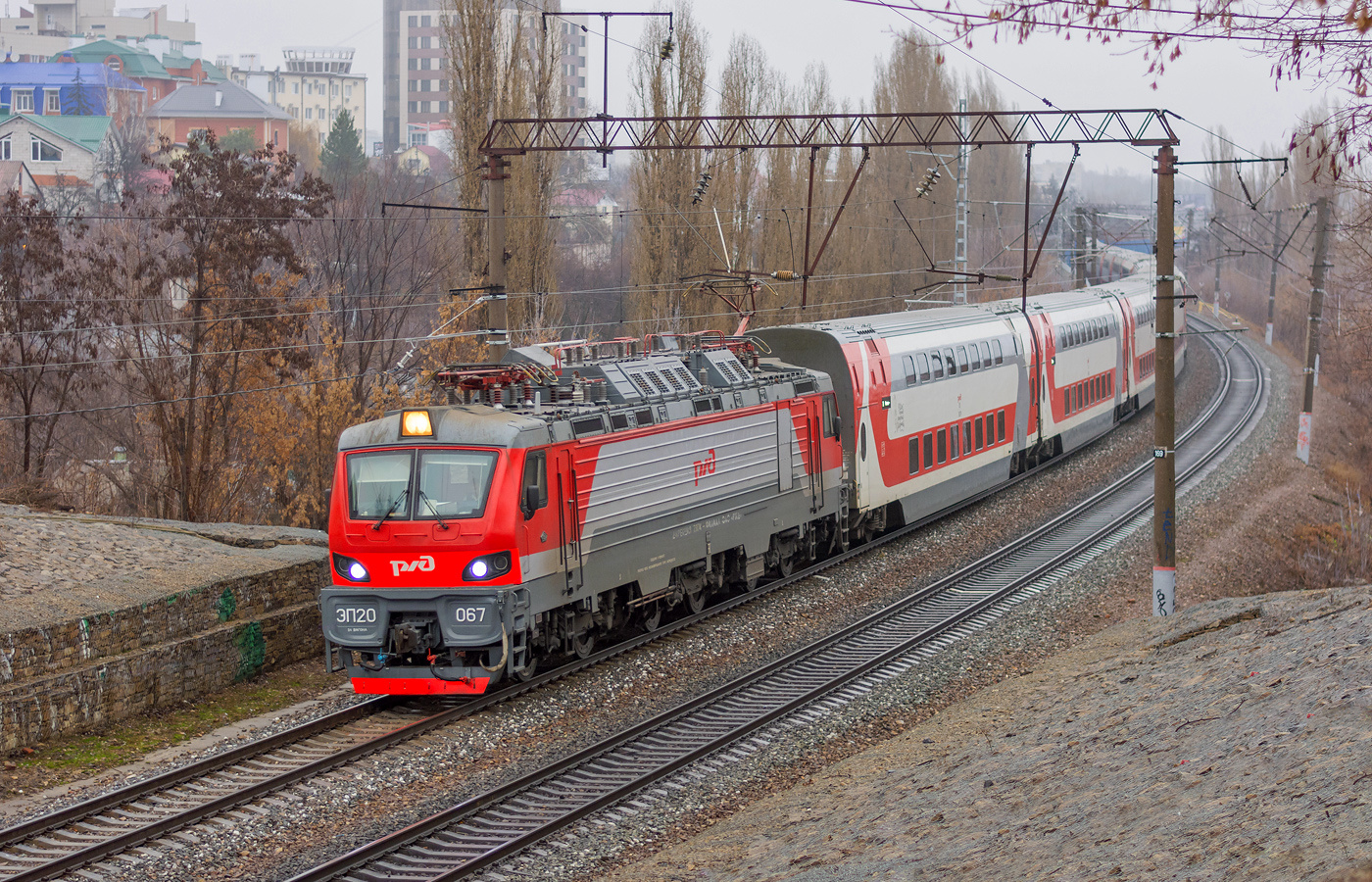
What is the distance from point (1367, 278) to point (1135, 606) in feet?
50.5

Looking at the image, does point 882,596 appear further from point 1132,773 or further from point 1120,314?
point 1120,314

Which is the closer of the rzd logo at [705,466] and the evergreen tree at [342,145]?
the rzd logo at [705,466]

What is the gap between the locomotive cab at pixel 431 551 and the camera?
14.2 meters

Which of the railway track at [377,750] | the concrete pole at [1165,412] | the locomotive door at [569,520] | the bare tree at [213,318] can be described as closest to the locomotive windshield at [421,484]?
the locomotive door at [569,520]

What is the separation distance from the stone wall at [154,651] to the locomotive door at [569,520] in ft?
13.1

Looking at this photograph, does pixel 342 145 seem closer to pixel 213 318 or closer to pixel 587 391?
pixel 213 318

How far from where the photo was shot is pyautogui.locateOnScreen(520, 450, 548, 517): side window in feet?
48.1

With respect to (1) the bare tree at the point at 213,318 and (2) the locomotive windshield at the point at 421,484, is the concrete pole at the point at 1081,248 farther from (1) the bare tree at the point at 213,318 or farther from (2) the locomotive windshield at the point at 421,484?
(2) the locomotive windshield at the point at 421,484

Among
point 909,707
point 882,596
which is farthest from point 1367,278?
point 909,707

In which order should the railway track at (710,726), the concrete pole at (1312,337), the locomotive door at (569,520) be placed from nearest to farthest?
1. the railway track at (710,726)
2. the locomotive door at (569,520)
3. the concrete pole at (1312,337)

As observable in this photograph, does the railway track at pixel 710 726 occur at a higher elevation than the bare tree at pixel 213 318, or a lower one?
lower

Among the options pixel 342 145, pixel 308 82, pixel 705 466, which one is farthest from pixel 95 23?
pixel 705 466

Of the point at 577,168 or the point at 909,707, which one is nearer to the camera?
the point at 909,707

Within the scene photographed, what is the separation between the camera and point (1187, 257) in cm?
14638
